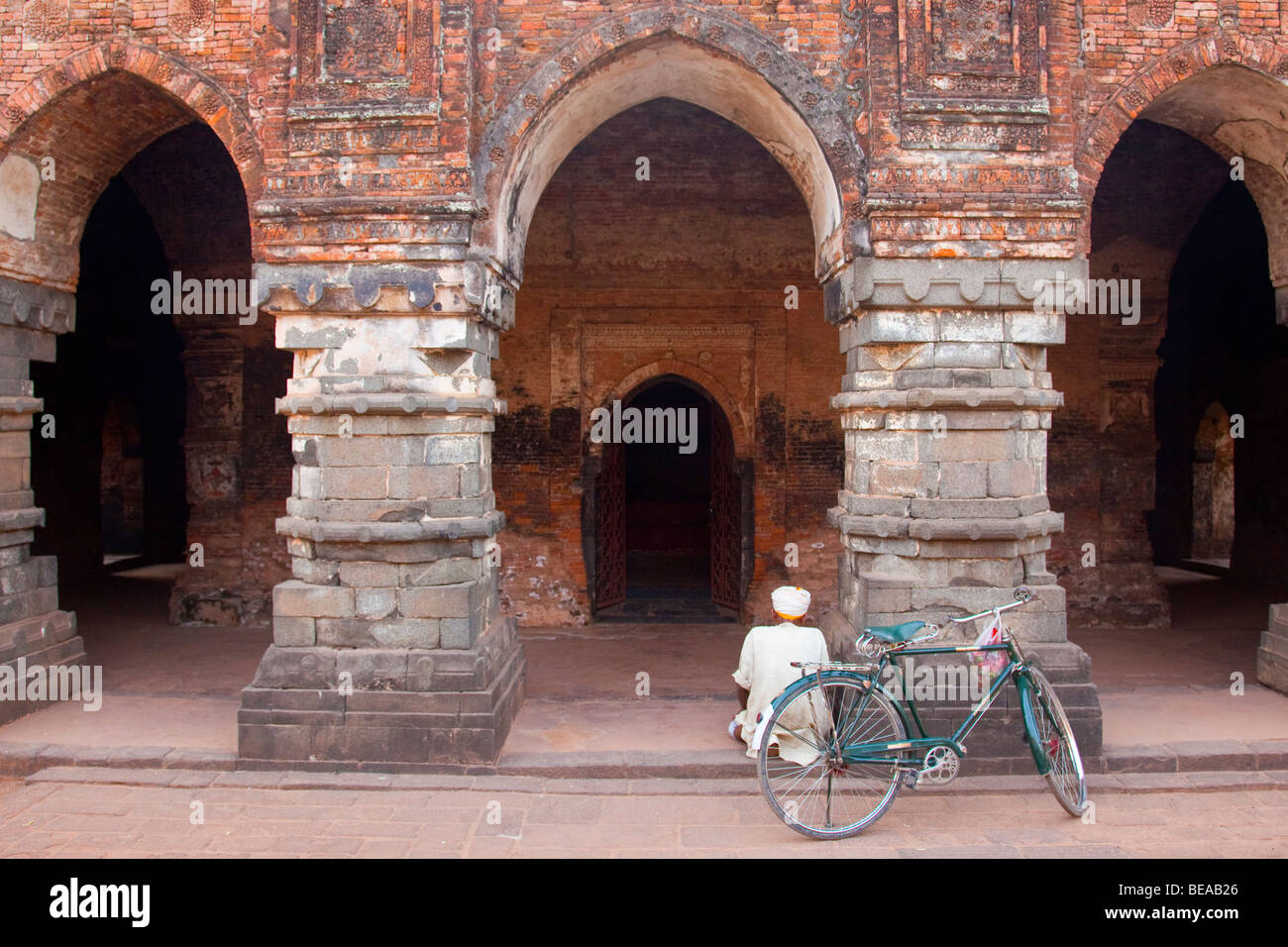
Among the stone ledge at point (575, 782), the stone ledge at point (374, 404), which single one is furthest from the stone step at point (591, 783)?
the stone ledge at point (374, 404)

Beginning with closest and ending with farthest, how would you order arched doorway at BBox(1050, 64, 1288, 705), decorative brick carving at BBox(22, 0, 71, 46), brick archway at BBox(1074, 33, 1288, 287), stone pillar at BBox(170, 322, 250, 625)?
1. brick archway at BBox(1074, 33, 1288, 287)
2. decorative brick carving at BBox(22, 0, 71, 46)
3. arched doorway at BBox(1050, 64, 1288, 705)
4. stone pillar at BBox(170, 322, 250, 625)

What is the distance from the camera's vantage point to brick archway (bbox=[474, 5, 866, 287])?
5719 millimetres

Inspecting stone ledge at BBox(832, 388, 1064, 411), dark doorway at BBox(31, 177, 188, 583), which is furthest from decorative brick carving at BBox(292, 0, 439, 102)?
dark doorway at BBox(31, 177, 188, 583)

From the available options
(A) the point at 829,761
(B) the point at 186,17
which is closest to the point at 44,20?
(B) the point at 186,17

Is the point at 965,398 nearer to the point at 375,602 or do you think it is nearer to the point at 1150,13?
the point at 1150,13

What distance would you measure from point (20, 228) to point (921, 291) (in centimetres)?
645

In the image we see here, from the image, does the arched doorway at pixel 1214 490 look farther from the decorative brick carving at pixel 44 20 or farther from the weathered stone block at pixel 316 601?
the decorative brick carving at pixel 44 20

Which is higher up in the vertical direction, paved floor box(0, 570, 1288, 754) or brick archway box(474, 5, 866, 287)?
brick archway box(474, 5, 866, 287)

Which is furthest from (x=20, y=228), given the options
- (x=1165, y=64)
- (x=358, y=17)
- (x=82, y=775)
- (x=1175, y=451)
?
(x=1175, y=451)

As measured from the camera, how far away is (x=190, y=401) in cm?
975

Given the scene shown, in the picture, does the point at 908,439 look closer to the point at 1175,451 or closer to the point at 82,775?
the point at 82,775

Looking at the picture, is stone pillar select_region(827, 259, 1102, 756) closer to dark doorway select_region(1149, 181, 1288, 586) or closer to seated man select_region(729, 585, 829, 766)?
seated man select_region(729, 585, 829, 766)

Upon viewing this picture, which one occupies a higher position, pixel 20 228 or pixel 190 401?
pixel 20 228

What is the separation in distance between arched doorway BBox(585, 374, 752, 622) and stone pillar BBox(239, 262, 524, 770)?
4.26 metres
